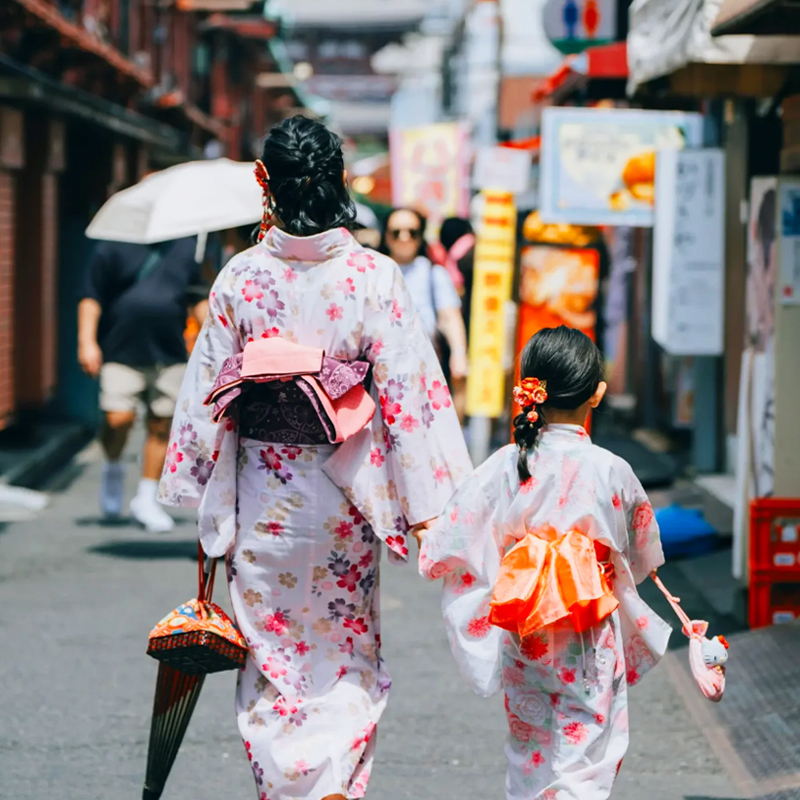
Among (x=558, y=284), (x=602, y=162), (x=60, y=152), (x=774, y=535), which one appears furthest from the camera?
(x=60, y=152)

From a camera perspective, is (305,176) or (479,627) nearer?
(479,627)

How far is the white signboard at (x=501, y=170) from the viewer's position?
1543 cm

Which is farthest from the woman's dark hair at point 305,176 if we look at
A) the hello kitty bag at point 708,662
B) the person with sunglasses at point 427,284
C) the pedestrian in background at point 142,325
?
the person with sunglasses at point 427,284

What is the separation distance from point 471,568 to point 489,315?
9.75m

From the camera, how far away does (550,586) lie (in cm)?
391

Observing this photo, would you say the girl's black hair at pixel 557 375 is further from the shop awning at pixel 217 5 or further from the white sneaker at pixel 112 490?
the shop awning at pixel 217 5

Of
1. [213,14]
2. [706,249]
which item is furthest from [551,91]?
[213,14]

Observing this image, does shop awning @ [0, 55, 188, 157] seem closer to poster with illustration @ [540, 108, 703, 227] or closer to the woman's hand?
poster with illustration @ [540, 108, 703, 227]

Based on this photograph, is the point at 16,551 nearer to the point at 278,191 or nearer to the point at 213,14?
the point at 278,191

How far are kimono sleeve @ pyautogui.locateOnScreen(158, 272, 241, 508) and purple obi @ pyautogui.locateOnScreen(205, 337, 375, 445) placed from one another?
65 millimetres

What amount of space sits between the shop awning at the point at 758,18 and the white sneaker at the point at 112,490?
5070mm

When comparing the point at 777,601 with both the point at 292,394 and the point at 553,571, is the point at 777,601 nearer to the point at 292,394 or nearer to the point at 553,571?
the point at 553,571

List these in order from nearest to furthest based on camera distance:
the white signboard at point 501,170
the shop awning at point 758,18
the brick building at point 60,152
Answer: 1. the shop awning at point 758,18
2. the brick building at point 60,152
3. the white signboard at point 501,170

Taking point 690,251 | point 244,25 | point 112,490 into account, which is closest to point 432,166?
point 690,251
